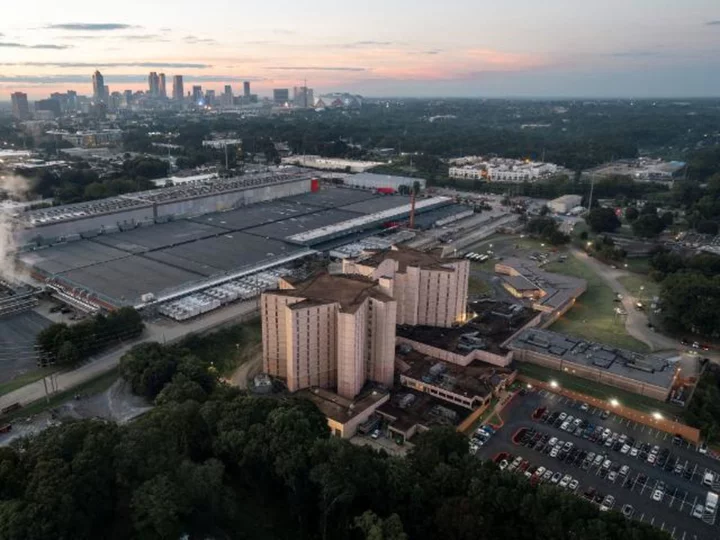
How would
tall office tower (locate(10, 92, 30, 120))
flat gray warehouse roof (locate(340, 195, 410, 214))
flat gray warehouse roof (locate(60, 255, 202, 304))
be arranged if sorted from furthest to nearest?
tall office tower (locate(10, 92, 30, 120)) < flat gray warehouse roof (locate(340, 195, 410, 214)) < flat gray warehouse roof (locate(60, 255, 202, 304))

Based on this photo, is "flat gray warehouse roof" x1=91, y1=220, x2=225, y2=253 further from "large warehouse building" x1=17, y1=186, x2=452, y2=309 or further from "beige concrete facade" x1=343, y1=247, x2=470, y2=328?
"beige concrete facade" x1=343, y1=247, x2=470, y2=328

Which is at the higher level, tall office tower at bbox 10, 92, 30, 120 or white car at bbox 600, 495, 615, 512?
tall office tower at bbox 10, 92, 30, 120

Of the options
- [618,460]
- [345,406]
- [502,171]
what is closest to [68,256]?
[345,406]

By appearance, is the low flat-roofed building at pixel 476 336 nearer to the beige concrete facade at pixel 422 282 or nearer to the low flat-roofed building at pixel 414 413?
the beige concrete facade at pixel 422 282

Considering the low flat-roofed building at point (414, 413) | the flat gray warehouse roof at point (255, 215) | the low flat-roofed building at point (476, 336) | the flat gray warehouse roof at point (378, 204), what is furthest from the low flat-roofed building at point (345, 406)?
the flat gray warehouse roof at point (378, 204)

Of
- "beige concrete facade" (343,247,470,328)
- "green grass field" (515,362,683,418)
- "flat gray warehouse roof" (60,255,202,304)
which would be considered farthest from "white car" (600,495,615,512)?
"flat gray warehouse roof" (60,255,202,304)

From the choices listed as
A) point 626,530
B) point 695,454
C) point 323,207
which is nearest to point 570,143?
point 323,207

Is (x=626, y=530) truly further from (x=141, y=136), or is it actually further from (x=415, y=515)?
(x=141, y=136)
